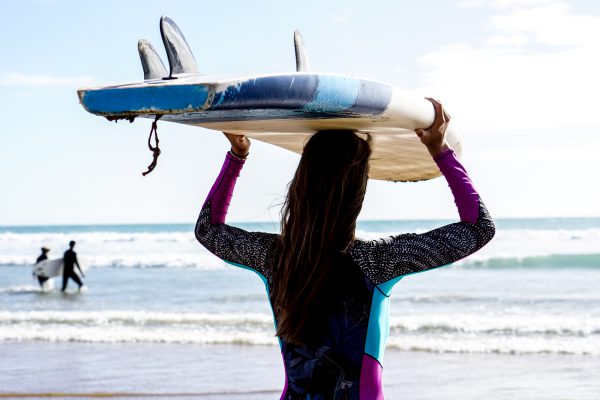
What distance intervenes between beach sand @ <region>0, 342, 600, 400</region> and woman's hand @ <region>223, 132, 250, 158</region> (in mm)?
4941

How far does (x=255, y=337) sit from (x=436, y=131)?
8384 millimetres

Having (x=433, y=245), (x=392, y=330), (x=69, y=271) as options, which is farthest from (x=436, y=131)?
(x=69, y=271)

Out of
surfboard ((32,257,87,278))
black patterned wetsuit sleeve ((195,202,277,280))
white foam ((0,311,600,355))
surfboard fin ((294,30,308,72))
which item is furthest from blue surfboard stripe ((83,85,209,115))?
surfboard ((32,257,87,278))

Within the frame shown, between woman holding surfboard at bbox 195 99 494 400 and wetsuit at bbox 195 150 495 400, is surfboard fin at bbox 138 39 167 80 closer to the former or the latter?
woman holding surfboard at bbox 195 99 494 400

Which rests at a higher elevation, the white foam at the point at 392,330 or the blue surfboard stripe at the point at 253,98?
the blue surfboard stripe at the point at 253,98

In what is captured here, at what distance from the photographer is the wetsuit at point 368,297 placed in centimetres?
217

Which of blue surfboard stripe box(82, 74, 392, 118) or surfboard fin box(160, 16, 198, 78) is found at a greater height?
surfboard fin box(160, 16, 198, 78)

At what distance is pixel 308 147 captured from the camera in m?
2.27

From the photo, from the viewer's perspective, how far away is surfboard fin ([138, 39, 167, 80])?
2209 mm

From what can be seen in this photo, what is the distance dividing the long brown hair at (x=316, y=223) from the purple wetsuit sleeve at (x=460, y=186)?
21cm

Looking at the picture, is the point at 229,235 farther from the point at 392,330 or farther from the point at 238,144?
the point at 392,330

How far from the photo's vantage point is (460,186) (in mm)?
2230

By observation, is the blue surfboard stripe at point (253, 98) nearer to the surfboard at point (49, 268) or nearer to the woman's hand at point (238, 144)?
the woman's hand at point (238, 144)

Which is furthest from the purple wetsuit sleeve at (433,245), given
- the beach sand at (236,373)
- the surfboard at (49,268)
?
the surfboard at (49,268)
